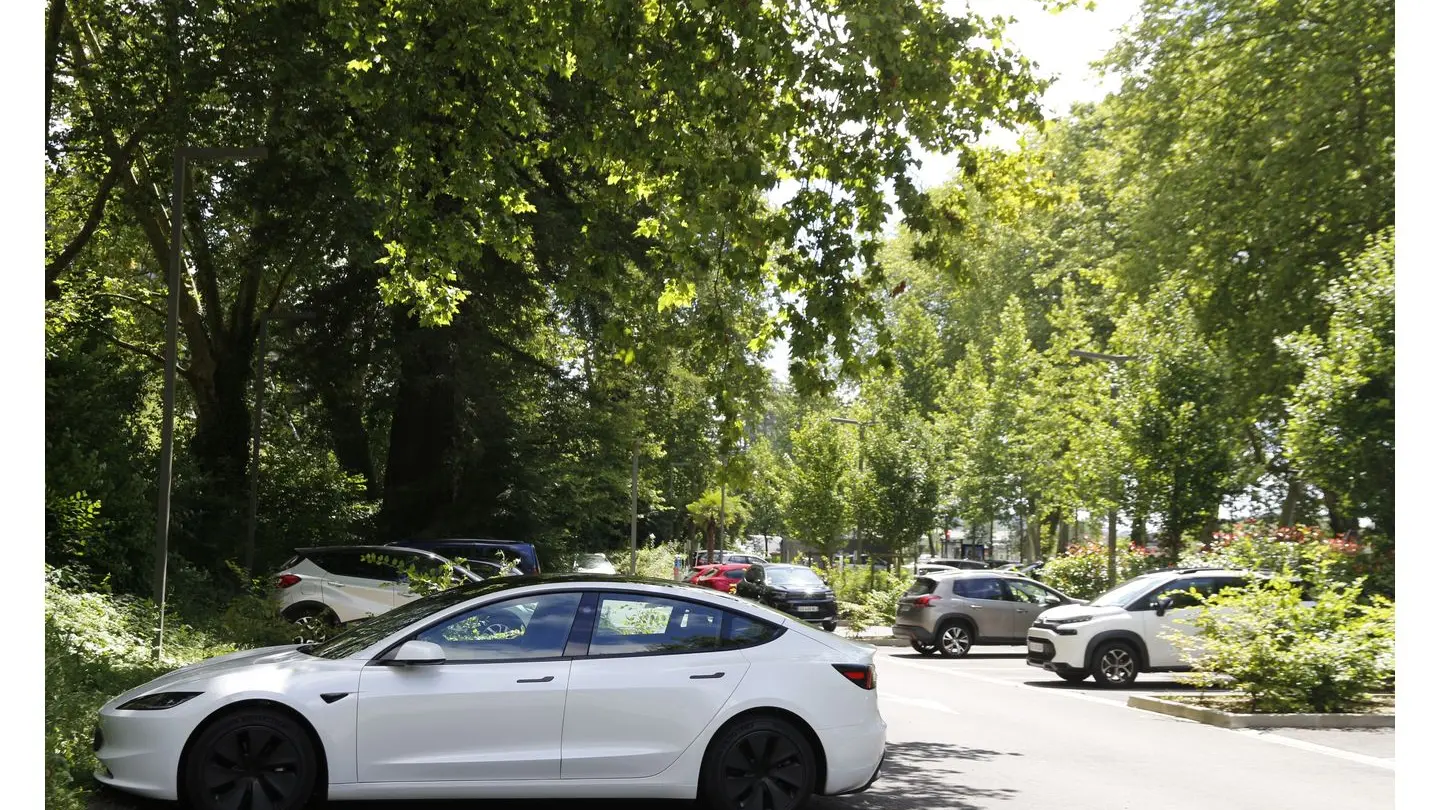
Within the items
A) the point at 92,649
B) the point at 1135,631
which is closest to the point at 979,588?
the point at 1135,631

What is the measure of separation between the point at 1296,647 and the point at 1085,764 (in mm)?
5190

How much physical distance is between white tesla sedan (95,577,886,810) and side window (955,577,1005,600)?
58.4 ft

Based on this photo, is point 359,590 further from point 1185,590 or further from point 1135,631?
point 1185,590

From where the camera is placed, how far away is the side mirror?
800cm

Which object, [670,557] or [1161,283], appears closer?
[1161,283]

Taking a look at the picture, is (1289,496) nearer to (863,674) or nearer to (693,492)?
(693,492)

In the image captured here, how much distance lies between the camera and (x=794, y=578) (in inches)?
1194

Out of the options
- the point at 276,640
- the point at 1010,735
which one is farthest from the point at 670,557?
the point at 1010,735

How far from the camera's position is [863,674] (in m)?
8.62

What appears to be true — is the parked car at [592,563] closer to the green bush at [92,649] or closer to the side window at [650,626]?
the green bush at [92,649]

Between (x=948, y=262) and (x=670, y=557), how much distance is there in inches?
1685

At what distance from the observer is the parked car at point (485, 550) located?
21859 mm

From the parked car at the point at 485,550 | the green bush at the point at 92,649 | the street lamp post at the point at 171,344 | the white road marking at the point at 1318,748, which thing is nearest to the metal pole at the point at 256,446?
the parked car at the point at 485,550

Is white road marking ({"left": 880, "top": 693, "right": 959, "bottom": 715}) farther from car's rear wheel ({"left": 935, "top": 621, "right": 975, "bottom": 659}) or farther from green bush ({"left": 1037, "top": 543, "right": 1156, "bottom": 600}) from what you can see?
green bush ({"left": 1037, "top": 543, "right": 1156, "bottom": 600})
